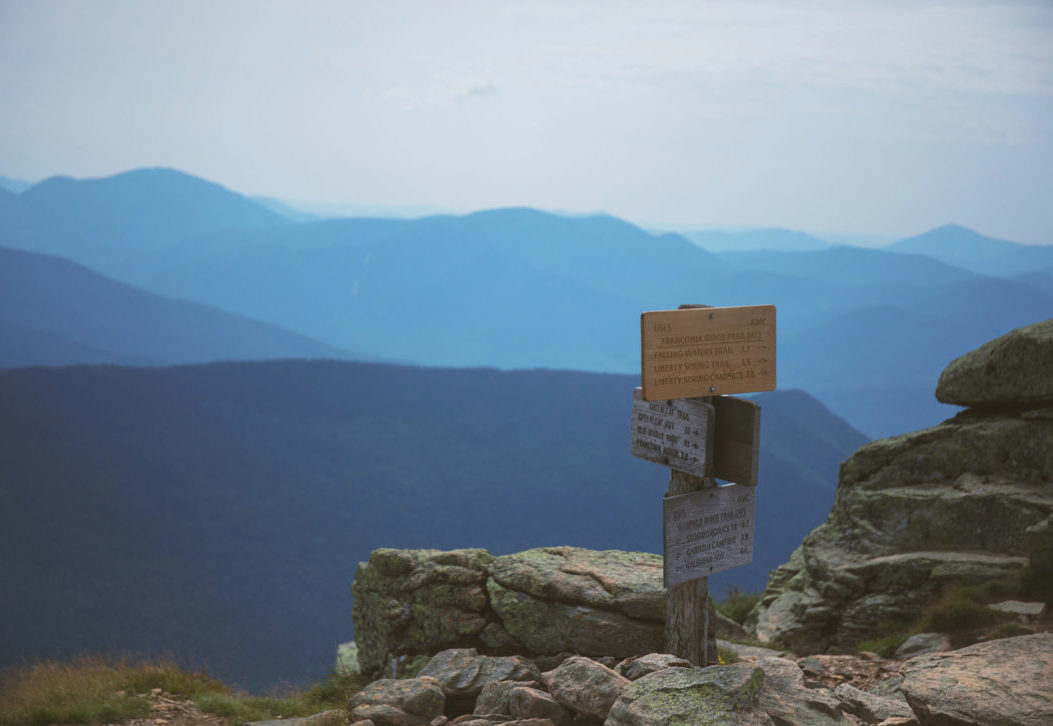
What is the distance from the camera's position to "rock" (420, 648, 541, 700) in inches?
311

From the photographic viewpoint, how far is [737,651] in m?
10.9

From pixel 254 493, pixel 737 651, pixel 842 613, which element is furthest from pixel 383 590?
pixel 254 493

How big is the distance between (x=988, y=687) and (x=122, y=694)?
9212 millimetres

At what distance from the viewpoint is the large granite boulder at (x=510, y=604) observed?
902 centimetres

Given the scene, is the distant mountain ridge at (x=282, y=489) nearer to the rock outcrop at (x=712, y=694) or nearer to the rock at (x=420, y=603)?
the rock at (x=420, y=603)

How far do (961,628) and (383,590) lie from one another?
23.9 ft

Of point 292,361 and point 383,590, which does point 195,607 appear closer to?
point 292,361

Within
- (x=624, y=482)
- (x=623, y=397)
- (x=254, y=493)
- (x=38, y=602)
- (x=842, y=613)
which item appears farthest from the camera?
(x=623, y=397)

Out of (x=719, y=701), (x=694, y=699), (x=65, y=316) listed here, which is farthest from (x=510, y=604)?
(x=65, y=316)

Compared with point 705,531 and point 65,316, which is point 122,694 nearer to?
point 705,531

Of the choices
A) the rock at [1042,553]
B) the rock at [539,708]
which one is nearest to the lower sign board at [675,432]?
the rock at [539,708]

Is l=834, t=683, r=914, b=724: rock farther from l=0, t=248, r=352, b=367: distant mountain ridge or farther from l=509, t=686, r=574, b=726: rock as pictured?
l=0, t=248, r=352, b=367: distant mountain ridge

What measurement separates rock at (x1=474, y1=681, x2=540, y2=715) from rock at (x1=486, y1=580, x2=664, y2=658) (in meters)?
1.52

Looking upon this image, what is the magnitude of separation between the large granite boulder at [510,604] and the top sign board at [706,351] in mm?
2868
